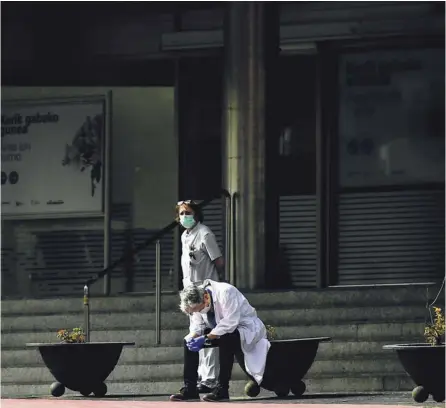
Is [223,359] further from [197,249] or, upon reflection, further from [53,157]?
[53,157]

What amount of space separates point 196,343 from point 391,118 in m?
6.76

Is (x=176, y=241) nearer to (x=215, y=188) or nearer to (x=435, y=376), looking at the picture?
(x=215, y=188)

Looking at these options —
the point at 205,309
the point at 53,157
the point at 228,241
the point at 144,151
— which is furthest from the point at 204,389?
A: the point at 53,157

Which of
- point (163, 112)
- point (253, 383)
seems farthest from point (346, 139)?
point (253, 383)

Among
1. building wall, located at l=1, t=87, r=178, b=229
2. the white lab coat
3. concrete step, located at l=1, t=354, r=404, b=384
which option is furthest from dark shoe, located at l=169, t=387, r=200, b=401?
building wall, located at l=1, t=87, r=178, b=229

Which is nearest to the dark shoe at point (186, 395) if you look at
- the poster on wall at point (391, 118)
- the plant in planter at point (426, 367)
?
the plant in planter at point (426, 367)

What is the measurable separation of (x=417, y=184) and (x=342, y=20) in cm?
215

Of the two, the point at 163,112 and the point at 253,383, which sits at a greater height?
the point at 163,112

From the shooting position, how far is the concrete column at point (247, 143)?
1983cm

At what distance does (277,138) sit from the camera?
20078 millimetres

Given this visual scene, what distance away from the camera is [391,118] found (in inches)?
823

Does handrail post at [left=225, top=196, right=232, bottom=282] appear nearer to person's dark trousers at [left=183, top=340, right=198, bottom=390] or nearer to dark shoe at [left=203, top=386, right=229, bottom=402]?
person's dark trousers at [left=183, top=340, right=198, bottom=390]

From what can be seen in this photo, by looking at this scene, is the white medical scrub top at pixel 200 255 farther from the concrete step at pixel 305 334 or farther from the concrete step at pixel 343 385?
the concrete step at pixel 305 334

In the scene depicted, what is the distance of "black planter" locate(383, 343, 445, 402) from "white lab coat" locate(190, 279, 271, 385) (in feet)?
4.31
